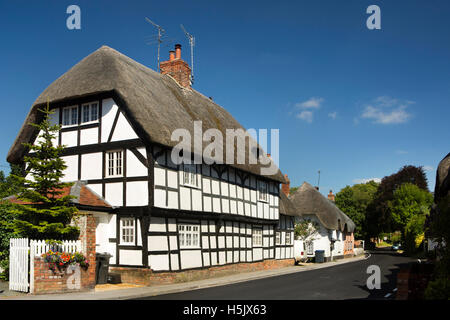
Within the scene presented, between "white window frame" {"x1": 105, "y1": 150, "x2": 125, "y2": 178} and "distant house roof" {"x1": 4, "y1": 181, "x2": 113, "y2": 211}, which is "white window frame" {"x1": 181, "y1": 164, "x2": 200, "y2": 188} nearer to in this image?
"white window frame" {"x1": 105, "y1": 150, "x2": 125, "y2": 178}

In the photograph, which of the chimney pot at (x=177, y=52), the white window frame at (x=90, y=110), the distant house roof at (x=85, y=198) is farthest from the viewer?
the chimney pot at (x=177, y=52)

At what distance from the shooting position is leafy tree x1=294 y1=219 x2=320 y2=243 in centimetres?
3972

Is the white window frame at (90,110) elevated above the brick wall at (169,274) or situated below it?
above

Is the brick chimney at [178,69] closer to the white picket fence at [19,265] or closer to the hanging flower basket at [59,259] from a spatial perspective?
the hanging flower basket at [59,259]

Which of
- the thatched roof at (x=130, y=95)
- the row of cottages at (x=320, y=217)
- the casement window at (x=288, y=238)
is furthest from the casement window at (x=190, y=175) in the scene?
the row of cottages at (x=320, y=217)

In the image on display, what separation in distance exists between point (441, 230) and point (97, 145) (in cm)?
1513

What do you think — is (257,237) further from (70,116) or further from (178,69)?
(70,116)

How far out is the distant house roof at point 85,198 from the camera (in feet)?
57.5

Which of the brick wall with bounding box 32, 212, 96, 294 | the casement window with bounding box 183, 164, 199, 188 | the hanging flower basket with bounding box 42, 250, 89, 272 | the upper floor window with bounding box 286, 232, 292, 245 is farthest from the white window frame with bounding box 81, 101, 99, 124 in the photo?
the upper floor window with bounding box 286, 232, 292, 245

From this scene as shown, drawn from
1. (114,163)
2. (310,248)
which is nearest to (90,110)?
(114,163)

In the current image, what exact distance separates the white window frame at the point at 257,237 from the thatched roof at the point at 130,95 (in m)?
5.43
